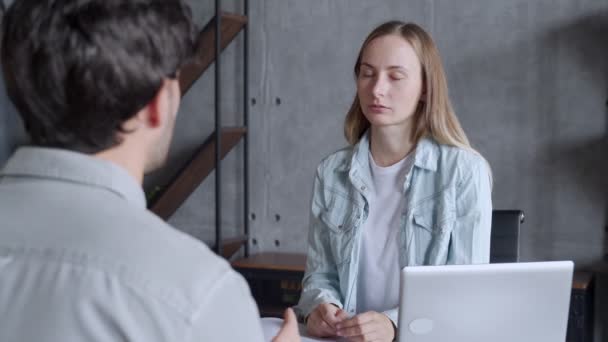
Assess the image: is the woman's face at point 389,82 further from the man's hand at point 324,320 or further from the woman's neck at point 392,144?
the man's hand at point 324,320

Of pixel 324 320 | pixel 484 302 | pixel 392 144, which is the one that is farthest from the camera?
pixel 392 144

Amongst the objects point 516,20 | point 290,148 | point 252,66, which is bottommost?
point 290,148

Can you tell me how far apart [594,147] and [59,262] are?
320 centimetres

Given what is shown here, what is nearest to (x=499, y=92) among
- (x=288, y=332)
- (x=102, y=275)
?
(x=288, y=332)

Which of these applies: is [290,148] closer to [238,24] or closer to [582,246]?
[238,24]

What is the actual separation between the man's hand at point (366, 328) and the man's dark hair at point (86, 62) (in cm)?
105

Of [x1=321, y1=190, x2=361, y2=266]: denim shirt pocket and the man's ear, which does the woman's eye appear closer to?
[x1=321, y1=190, x2=361, y2=266]: denim shirt pocket

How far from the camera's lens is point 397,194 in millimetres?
2047

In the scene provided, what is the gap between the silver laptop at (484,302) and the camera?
1.41 meters

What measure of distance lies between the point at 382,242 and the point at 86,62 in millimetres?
1395

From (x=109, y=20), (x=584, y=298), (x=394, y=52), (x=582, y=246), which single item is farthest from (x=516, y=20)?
(x=109, y=20)

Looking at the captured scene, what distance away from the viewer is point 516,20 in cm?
363

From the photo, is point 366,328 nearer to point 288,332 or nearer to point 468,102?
point 288,332

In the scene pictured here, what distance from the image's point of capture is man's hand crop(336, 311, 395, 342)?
170cm
